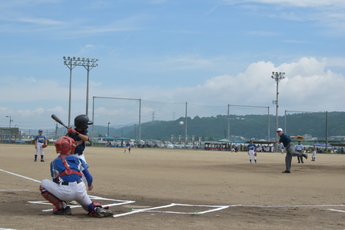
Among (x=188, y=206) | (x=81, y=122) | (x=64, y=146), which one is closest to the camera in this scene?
(x=64, y=146)

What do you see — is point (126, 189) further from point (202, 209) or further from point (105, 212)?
point (105, 212)

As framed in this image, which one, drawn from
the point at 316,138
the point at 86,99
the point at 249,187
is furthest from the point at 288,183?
the point at 316,138

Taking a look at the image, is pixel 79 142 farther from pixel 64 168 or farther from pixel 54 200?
pixel 54 200

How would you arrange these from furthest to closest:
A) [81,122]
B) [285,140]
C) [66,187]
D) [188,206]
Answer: [285,140] < [188,206] < [81,122] < [66,187]

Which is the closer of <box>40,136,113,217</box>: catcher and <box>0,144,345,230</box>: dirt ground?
<box>0,144,345,230</box>: dirt ground

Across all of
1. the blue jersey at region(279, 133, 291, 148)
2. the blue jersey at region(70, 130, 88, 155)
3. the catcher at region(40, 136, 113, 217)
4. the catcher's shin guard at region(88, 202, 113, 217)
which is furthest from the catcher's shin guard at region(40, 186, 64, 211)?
the blue jersey at region(279, 133, 291, 148)

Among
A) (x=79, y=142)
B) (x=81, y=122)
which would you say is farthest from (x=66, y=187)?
(x=81, y=122)

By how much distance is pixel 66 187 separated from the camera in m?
7.39

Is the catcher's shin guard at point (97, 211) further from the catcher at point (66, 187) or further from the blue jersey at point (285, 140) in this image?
the blue jersey at point (285, 140)

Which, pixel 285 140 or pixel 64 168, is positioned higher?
pixel 285 140

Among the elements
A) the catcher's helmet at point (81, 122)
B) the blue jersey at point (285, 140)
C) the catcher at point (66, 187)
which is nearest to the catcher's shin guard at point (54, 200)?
the catcher at point (66, 187)

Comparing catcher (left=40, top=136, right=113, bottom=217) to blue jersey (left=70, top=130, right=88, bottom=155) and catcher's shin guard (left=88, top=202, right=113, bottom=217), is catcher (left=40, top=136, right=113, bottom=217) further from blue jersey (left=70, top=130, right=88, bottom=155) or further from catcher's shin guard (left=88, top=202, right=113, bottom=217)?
blue jersey (left=70, top=130, right=88, bottom=155)

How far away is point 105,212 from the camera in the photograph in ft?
23.9

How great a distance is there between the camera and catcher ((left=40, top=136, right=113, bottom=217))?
7375 millimetres
